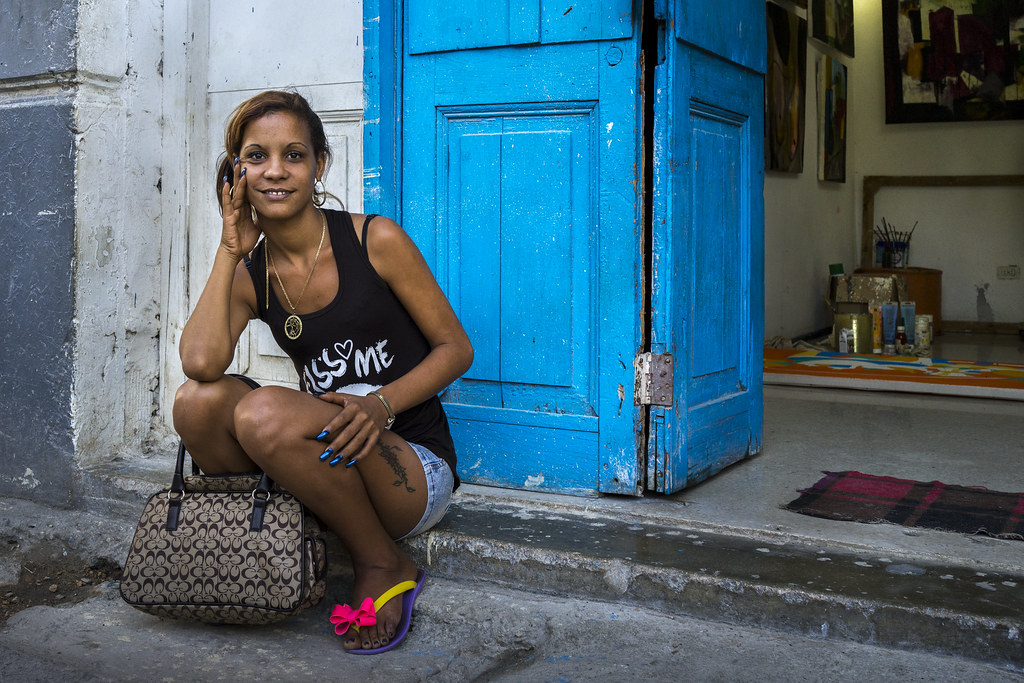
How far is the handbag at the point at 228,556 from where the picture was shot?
6.91 ft

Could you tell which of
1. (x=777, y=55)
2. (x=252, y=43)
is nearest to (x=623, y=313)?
(x=252, y=43)

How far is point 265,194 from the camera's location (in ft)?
7.50

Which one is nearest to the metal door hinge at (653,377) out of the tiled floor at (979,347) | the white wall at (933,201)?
the tiled floor at (979,347)

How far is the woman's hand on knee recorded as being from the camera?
2.09 metres

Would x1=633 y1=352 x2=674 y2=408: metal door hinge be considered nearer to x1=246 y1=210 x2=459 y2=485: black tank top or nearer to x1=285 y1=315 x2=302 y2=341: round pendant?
x1=246 y1=210 x2=459 y2=485: black tank top

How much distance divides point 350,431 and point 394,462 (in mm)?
192

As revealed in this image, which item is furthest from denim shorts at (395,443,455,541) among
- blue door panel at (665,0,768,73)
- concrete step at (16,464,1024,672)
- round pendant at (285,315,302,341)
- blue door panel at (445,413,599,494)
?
blue door panel at (665,0,768,73)

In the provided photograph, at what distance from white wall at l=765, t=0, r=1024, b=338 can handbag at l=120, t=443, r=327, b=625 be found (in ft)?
24.0

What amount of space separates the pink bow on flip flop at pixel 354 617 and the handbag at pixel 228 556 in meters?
0.06

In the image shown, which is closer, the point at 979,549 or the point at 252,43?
the point at 979,549

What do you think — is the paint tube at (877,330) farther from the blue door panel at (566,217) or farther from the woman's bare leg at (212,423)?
the woman's bare leg at (212,423)

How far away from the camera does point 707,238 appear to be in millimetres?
3045

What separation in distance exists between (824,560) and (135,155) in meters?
2.59

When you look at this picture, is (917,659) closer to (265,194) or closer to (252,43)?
(265,194)
